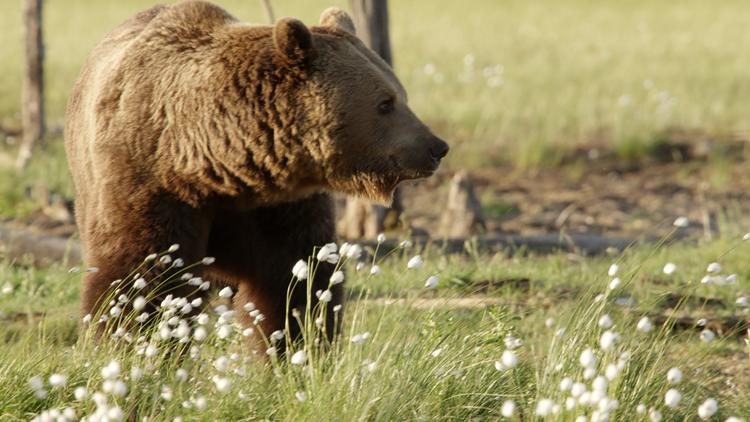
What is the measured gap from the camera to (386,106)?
5043 mm

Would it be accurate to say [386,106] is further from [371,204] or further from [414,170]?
[371,204]

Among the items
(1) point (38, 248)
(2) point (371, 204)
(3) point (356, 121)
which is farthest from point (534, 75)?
(3) point (356, 121)

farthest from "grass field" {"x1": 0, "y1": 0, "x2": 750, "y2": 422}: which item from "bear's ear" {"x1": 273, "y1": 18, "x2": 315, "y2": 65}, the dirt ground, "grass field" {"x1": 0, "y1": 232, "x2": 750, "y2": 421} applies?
"bear's ear" {"x1": 273, "y1": 18, "x2": 315, "y2": 65}

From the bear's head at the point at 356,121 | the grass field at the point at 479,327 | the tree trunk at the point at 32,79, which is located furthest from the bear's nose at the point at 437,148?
the tree trunk at the point at 32,79

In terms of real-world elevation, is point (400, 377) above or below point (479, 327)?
above

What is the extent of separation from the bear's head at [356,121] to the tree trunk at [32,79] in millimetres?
7010

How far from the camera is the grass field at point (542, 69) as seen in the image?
1386 centimetres

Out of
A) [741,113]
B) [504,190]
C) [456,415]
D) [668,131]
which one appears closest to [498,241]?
[504,190]

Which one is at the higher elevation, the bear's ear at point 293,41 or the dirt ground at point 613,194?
the bear's ear at point 293,41

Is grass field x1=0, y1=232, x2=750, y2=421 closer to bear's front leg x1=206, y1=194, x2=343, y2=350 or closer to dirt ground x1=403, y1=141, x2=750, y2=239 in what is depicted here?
bear's front leg x1=206, y1=194, x2=343, y2=350

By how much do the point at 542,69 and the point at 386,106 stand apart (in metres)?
14.1

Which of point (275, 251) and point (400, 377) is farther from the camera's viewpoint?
point (275, 251)

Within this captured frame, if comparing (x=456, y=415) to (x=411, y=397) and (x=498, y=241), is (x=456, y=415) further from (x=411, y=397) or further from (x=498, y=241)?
(x=498, y=241)

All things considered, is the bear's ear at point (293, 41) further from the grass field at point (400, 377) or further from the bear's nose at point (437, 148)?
the grass field at point (400, 377)
